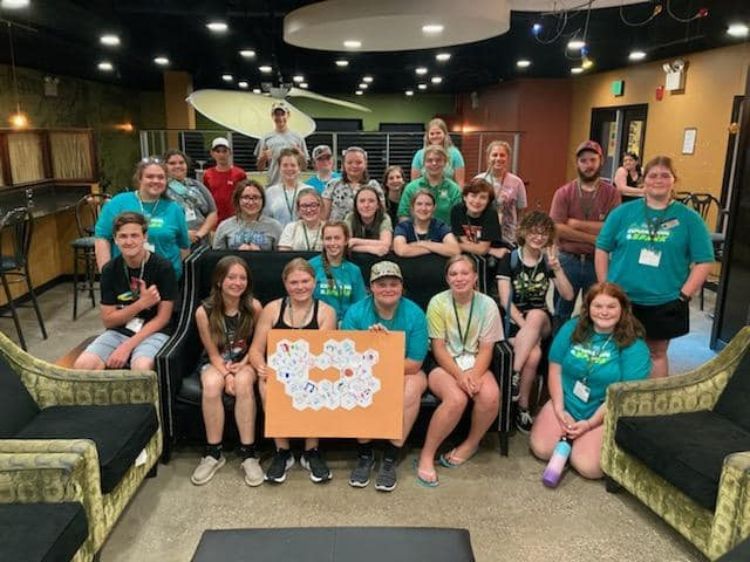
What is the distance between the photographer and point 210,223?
171 inches

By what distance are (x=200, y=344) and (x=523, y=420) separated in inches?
73.4

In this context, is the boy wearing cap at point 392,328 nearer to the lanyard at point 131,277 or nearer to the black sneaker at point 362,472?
the black sneaker at point 362,472

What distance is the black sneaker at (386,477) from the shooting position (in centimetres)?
279

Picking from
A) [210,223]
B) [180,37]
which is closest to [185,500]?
[210,223]

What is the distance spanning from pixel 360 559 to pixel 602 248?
7.47ft

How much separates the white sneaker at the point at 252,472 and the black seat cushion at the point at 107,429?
47cm

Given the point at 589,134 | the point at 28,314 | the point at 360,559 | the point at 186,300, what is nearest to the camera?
the point at 360,559

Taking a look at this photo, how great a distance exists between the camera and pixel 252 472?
2857mm

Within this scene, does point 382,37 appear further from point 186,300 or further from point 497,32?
point 186,300

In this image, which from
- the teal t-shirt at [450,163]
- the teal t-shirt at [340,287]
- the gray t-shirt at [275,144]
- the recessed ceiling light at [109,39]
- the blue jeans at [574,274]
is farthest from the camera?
the recessed ceiling light at [109,39]

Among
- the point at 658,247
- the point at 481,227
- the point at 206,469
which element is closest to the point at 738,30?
the point at 658,247

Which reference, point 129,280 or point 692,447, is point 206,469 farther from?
point 692,447

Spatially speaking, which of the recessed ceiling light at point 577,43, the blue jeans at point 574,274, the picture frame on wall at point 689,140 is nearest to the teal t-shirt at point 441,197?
the blue jeans at point 574,274

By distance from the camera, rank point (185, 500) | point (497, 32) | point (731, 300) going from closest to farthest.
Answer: point (185, 500) → point (497, 32) → point (731, 300)
